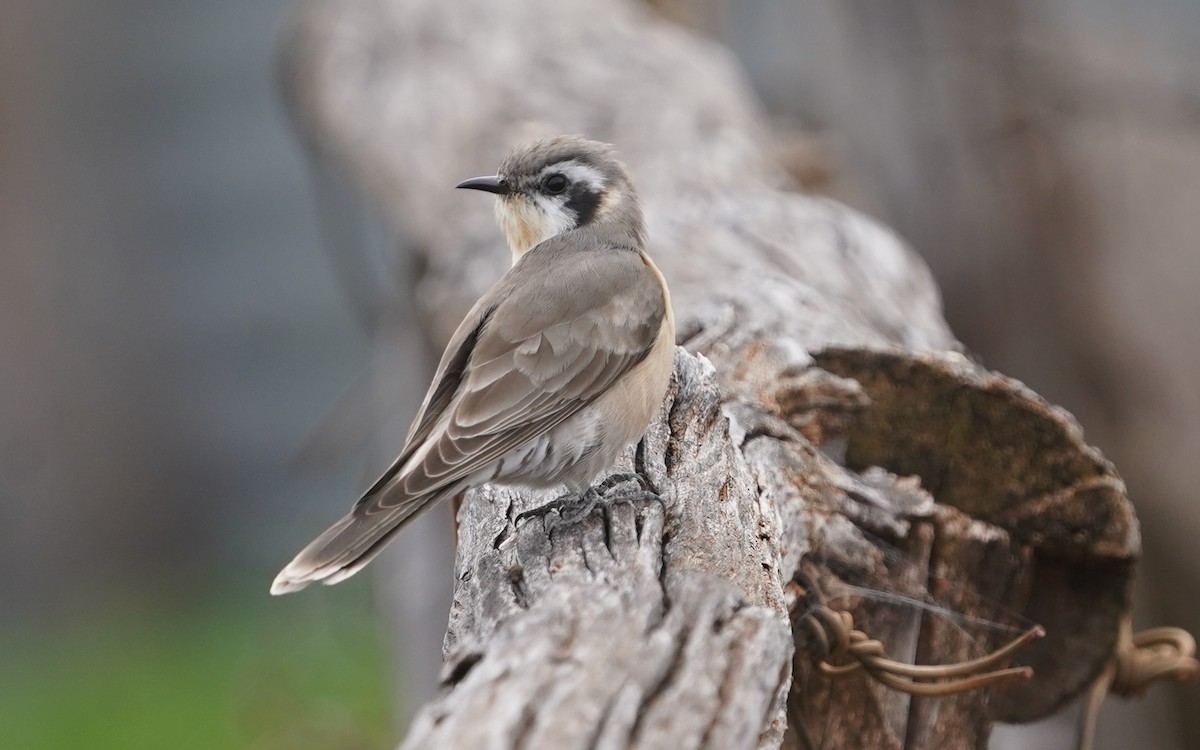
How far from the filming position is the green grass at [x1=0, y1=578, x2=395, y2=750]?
8039mm

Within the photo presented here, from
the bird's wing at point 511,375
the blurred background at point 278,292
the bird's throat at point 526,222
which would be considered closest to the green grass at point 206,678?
the blurred background at point 278,292

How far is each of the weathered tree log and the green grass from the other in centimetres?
329

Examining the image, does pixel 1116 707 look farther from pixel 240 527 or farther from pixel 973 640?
pixel 240 527

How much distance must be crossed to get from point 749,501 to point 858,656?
17.6 inches

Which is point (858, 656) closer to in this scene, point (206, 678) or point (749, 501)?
point (749, 501)

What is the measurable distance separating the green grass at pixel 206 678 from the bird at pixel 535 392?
419cm

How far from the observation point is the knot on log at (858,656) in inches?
120

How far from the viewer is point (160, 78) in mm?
12328

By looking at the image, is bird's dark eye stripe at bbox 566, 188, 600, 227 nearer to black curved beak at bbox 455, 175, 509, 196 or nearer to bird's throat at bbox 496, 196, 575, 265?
bird's throat at bbox 496, 196, 575, 265

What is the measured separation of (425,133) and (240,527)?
267 inches

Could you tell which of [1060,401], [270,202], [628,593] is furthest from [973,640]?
[270,202]

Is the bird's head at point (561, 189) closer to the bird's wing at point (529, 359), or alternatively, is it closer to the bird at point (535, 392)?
the bird at point (535, 392)

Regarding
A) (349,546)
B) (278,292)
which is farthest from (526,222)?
(278,292)

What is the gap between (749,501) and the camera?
2998 mm
